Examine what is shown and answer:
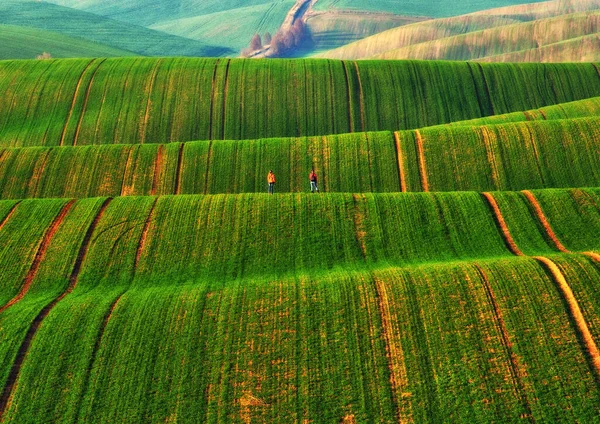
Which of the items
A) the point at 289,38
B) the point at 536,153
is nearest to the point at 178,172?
the point at 536,153

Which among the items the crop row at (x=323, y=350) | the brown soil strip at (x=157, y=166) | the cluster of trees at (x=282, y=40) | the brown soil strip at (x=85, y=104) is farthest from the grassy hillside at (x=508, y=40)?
the crop row at (x=323, y=350)

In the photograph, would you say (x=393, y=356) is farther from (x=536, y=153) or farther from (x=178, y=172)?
(x=178, y=172)

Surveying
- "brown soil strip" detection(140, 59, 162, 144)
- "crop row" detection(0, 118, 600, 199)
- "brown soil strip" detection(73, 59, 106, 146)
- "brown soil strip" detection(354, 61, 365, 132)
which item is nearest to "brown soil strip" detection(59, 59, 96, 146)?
"brown soil strip" detection(73, 59, 106, 146)

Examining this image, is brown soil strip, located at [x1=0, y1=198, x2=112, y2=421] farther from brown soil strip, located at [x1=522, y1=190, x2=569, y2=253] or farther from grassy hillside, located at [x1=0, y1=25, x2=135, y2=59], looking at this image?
grassy hillside, located at [x1=0, y1=25, x2=135, y2=59]

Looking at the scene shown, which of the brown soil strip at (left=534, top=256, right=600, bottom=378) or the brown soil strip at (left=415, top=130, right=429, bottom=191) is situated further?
the brown soil strip at (left=415, top=130, right=429, bottom=191)

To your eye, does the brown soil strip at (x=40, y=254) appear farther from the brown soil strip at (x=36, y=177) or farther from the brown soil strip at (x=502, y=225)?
the brown soil strip at (x=502, y=225)

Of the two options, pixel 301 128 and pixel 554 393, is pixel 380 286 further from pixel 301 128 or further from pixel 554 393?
Result: pixel 301 128

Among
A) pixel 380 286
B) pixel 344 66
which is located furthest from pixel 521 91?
pixel 380 286
